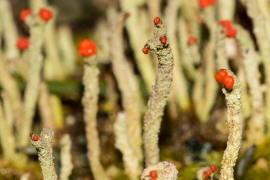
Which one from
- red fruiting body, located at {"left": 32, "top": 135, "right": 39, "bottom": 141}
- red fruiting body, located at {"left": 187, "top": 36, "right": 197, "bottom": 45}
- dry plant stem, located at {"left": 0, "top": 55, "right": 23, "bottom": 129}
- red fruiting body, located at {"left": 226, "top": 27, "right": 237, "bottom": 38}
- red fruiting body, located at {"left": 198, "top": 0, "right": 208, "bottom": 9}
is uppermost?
red fruiting body, located at {"left": 198, "top": 0, "right": 208, "bottom": 9}

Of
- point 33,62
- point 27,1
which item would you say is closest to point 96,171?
point 33,62

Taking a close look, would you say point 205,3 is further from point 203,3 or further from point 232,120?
point 232,120

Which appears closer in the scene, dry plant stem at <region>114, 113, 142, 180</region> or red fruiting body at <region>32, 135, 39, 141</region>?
red fruiting body at <region>32, 135, 39, 141</region>

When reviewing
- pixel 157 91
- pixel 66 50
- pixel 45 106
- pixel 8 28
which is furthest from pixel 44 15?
pixel 66 50

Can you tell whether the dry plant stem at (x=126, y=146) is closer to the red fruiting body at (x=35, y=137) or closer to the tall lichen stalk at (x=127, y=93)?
the tall lichen stalk at (x=127, y=93)

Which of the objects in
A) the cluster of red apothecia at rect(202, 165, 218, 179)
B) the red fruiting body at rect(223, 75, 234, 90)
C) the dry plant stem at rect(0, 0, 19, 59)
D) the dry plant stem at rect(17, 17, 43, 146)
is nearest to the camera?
the red fruiting body at rect(223, 75, 234, 90)

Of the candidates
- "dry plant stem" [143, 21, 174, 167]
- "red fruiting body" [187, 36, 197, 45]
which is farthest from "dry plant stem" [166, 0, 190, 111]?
"dry plant stem" [143, 21, 174, 167]

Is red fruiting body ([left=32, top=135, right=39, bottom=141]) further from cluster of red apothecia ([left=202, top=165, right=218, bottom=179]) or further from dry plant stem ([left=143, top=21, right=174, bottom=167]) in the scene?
cluster of red apothecia ([left=202, top=165, right=218, bottom=179])
